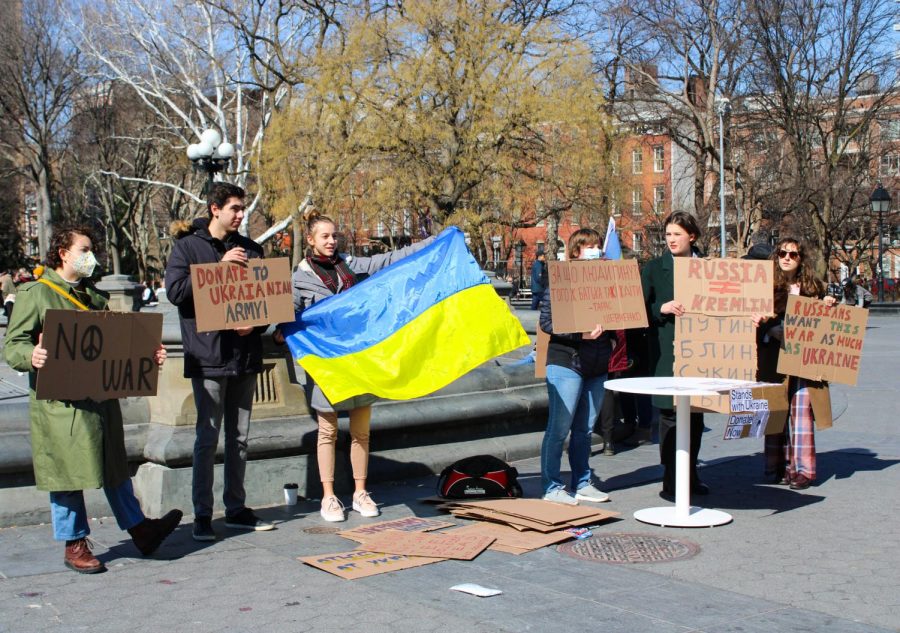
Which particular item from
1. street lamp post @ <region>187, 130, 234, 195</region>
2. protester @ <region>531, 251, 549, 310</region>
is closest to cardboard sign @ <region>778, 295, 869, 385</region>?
protester @ <region>531, 251, 549, 310</region>

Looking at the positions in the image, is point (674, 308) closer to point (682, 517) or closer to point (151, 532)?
point (682, 517)

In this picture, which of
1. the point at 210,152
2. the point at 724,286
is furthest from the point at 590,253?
the point at 210,152

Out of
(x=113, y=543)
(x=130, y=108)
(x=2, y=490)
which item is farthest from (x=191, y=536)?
(x=130, y=108)

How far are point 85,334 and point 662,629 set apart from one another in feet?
10.3

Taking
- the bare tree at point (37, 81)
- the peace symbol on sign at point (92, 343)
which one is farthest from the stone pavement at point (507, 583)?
the bare tree at point (37, 81)

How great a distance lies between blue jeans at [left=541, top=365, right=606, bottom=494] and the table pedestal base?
611 millimetres

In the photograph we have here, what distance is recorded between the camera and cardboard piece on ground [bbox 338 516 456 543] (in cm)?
634

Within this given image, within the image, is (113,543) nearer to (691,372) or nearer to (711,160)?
(691,372)

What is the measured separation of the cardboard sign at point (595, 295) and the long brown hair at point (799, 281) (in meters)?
1.11

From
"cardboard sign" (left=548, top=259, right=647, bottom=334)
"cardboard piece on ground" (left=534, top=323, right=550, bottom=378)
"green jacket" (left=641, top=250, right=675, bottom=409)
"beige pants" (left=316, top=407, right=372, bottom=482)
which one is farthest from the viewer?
"cardboard piece on ground" (left=534, top=323, right=550, bottom=378)

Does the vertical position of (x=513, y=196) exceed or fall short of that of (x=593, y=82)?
it falls short

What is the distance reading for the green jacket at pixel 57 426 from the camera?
5500 millimetres

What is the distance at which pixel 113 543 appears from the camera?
627cm

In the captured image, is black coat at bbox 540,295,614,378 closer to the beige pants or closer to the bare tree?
the beige pants
